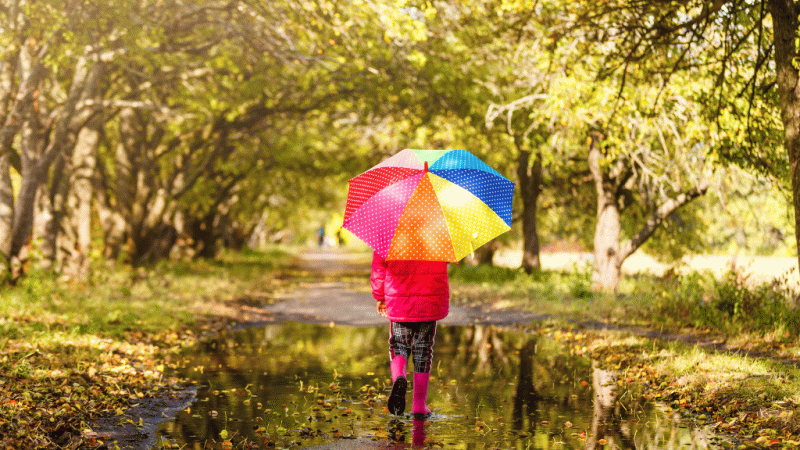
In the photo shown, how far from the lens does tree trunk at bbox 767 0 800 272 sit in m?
6.44

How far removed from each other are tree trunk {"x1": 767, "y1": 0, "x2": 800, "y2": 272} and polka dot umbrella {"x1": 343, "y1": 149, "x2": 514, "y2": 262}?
249cm

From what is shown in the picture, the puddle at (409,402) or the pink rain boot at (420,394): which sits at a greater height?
the pink rain boot at (420,394)

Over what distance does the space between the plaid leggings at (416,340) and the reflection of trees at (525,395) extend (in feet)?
2.92

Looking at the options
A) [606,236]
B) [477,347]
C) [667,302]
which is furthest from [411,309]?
[606,236]

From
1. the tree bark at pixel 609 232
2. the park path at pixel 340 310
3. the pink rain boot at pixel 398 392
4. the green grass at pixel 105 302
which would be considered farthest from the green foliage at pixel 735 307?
the green grass at pixel 105 302

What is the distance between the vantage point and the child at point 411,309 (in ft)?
20.0

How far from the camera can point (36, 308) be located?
11508 mm

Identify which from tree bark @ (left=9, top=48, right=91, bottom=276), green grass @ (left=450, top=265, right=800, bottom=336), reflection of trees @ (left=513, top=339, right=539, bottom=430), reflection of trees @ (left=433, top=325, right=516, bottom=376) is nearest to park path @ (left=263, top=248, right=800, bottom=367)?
green grass @ (left=450, top=265, right=800, bottom=336)

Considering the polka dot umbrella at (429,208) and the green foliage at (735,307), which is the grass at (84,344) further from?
the green foliage at (735,307)

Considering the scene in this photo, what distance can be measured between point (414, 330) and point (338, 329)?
6893 millimetres

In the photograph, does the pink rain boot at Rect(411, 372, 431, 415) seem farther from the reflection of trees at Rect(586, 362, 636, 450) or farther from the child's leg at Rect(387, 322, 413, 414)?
the reflection of trees at Rect(586, 362, 636, 450)

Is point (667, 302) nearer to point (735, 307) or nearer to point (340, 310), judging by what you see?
point (735, 307)

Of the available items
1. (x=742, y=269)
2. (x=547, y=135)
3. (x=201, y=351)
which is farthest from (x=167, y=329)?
(x=547, y=135)

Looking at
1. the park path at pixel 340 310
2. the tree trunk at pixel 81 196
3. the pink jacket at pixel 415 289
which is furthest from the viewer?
the tree trunk at pixel 81 196
